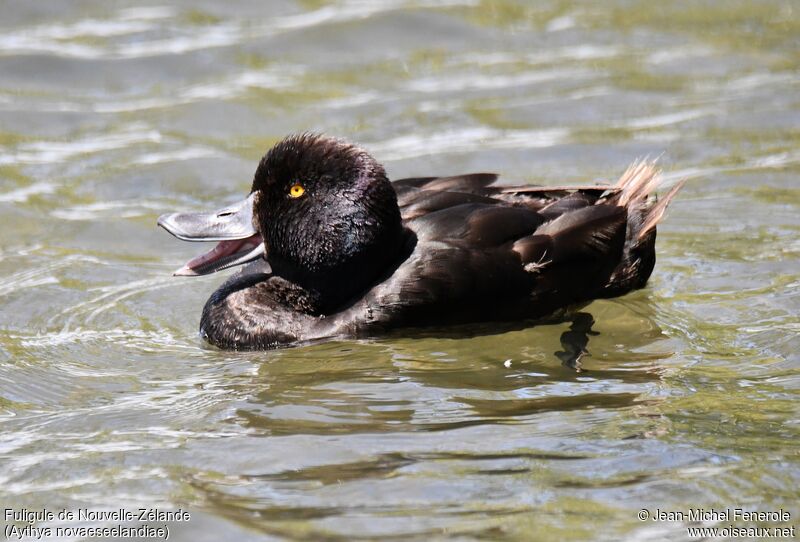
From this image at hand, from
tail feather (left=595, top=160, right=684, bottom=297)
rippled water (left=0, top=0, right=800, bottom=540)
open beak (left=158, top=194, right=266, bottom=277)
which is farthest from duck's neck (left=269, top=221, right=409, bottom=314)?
tail feather (left=595, top=160, right=684, bottom=297)

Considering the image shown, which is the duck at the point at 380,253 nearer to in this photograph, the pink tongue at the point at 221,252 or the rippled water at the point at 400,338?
the pink tongue at the point at 221,252

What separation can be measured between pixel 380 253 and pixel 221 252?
888 mm

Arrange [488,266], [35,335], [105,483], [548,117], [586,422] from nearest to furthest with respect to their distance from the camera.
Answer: [105,483] < [586,422] < [488,266] < [35,335] < [548,117]

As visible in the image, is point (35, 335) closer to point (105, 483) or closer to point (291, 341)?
point (291, 341)

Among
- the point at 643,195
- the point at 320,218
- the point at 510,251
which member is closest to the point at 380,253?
the point at 320,218

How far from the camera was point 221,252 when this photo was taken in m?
6.29

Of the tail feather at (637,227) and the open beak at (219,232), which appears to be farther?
the tail feather at (637,227)

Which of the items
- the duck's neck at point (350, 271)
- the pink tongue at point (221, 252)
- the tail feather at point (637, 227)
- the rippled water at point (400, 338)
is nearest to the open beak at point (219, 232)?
the pink tongue at point (221, 252)

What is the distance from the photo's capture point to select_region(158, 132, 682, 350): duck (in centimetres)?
584

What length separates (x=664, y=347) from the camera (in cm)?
588

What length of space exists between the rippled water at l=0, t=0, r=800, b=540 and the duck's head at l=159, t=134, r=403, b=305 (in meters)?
0.40

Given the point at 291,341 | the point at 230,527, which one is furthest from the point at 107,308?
the point at 230,527

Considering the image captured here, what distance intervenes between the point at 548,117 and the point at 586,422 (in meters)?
4.88

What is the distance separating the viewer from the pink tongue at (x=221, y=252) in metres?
6.19
